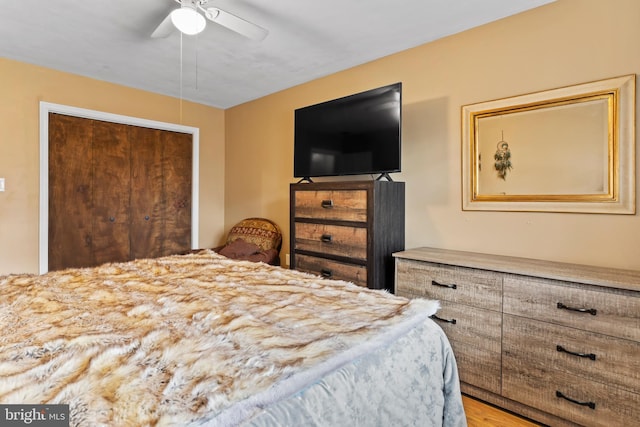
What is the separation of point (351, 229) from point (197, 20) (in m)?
1.64

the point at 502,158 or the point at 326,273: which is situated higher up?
the point at 502,158

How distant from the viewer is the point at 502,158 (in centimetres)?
235

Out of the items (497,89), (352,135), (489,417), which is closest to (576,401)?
(489,417)

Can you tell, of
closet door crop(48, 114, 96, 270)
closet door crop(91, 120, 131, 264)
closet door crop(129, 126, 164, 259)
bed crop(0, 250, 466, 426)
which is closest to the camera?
bed crop(0, 250, 466, 426)

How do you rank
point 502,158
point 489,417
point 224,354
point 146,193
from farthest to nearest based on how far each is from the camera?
point 146,193, point 502,158, point 489,417, point 224,354

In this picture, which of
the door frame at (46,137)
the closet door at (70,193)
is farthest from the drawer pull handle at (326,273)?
the door frame at (46,137)

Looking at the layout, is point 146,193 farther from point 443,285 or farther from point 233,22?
point 443,285

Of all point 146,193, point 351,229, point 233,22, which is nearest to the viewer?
point 233,22

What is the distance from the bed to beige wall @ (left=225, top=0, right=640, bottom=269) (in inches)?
52.1

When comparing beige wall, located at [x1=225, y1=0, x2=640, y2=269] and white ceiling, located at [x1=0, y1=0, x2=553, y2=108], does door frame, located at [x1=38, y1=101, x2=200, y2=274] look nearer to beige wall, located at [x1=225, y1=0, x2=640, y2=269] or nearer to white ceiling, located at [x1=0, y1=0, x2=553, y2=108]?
white ceiling, located at [x1=0, y1=0, x2=553, y2=108]

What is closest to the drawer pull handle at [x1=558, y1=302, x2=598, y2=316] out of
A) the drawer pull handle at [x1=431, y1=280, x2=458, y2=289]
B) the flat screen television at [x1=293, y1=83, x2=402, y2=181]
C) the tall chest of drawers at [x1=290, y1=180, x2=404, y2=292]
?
the drawer pull handle at [x1=431, y1=280, x2=458, y2=289]

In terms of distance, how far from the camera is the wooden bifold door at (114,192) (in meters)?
3.39

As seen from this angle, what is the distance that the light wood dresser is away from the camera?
1.56 m

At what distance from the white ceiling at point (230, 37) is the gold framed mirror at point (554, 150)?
649 mm
